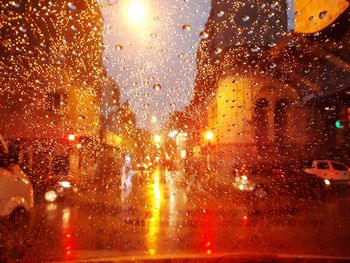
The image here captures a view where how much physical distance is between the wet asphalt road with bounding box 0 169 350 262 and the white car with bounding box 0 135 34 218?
1.18ft

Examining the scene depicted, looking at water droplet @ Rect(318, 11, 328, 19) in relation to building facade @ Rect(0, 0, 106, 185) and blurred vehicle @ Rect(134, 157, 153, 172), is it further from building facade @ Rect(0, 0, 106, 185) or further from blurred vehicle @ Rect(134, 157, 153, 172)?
blurred vehicle @ Rect(134, 157, 153, 172)

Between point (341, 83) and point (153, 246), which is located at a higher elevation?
point (341, 83)

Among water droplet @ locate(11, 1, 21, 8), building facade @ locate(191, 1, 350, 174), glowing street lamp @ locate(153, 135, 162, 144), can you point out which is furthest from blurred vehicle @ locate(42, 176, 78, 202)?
glowing street lamp @ locate(153, 135, 162, 144)

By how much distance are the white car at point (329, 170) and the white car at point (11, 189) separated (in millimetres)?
14041

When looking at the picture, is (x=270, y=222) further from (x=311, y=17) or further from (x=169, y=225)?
(x=311, y=17)

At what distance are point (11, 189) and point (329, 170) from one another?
15.8 metres

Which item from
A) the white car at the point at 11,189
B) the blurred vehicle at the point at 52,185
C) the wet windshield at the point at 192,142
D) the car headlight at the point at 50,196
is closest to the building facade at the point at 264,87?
the wet windshield at the point at 192,142

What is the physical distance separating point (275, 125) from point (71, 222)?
58.6 feet

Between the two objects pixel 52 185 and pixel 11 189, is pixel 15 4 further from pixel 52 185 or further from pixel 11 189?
pixel 11 189

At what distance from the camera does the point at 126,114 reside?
76.9 feet

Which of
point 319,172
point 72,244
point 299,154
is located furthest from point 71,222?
point 299,154

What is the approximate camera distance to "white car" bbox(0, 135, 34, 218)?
23.9ft

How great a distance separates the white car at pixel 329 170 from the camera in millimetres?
19456

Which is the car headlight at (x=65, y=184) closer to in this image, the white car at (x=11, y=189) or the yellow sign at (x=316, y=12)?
the white car at (x=11, y=189)
